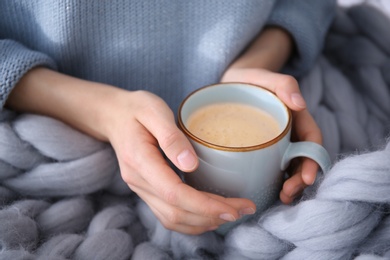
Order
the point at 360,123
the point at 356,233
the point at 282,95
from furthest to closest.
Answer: the point at 360,123 → the point at 282,95 → the point at 356,233

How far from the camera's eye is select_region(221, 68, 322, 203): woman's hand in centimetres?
56

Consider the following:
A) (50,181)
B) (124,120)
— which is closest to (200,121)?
(124,120)

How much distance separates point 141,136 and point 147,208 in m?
0.12

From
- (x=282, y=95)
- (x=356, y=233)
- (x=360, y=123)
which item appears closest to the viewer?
(x=356, y=233)

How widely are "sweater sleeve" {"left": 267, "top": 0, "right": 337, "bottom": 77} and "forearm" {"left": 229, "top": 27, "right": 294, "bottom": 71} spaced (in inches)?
0.5

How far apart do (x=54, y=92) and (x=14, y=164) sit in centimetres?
11

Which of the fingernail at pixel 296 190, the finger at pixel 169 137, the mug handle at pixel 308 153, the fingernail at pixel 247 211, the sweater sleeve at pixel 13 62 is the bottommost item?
the fingernail at pixel 296 190

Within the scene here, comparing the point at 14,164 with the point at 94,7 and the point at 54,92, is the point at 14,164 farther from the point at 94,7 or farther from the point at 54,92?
the point at 94,7

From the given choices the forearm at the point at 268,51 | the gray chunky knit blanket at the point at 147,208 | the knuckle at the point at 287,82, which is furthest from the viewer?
the forearm at the point at 268,51

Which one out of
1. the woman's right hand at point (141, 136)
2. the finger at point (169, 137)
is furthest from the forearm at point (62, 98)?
the finger at point (169, 137)

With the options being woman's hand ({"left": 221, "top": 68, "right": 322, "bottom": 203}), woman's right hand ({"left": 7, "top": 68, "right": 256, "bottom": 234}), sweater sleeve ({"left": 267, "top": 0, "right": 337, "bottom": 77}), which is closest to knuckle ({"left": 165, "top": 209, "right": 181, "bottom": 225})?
woman's right hand ({"left": 7, "top": 68, "right": 256, "bottom": 234})

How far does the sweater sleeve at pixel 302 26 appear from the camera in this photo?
2.67ft

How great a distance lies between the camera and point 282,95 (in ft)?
1.96

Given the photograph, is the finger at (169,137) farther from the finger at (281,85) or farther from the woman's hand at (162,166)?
the finger at (281,85)
